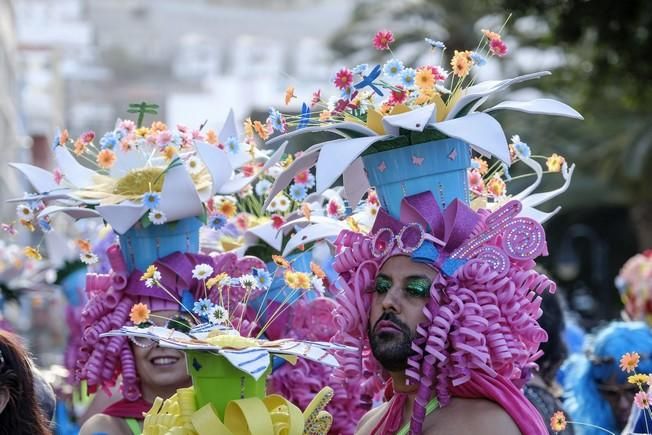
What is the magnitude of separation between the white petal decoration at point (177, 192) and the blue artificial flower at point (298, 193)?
1.36 ft

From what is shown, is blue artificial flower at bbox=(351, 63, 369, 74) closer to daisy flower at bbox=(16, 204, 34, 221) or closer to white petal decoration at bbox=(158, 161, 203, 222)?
white petal decoration at bbox=(158, 161, 203, 222)

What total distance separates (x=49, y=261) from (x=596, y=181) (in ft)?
68.7

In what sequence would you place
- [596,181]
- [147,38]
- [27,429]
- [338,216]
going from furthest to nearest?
[147,38] → [596,181] → [338,216] → [27,429]

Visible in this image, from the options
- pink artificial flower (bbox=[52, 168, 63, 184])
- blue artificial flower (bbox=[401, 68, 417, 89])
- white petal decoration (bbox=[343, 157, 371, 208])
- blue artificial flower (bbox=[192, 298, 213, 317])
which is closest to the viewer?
blue artificial flower (bbox=[401, 68, 417, 89])

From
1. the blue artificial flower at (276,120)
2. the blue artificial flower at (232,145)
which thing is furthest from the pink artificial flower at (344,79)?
the blue artificial flower at (232,145)

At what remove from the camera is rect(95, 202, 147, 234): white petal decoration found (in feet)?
18.8

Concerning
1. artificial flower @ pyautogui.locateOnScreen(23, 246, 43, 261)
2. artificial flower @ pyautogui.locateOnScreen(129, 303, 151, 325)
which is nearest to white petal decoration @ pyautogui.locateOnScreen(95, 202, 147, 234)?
artificial flower @ pyautogui.locateOnScreen(23, 246, 43, 261)

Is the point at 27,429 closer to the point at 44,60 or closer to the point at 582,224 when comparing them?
the point at 582,224

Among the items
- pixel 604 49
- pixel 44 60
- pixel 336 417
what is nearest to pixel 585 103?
pixel 604 49

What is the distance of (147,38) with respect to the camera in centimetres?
14100

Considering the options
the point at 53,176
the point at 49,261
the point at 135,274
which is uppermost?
the point at 53,176

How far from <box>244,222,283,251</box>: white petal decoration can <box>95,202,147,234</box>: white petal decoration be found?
2.55 ft

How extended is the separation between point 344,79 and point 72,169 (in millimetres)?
1806

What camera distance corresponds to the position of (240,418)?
4355 mm
